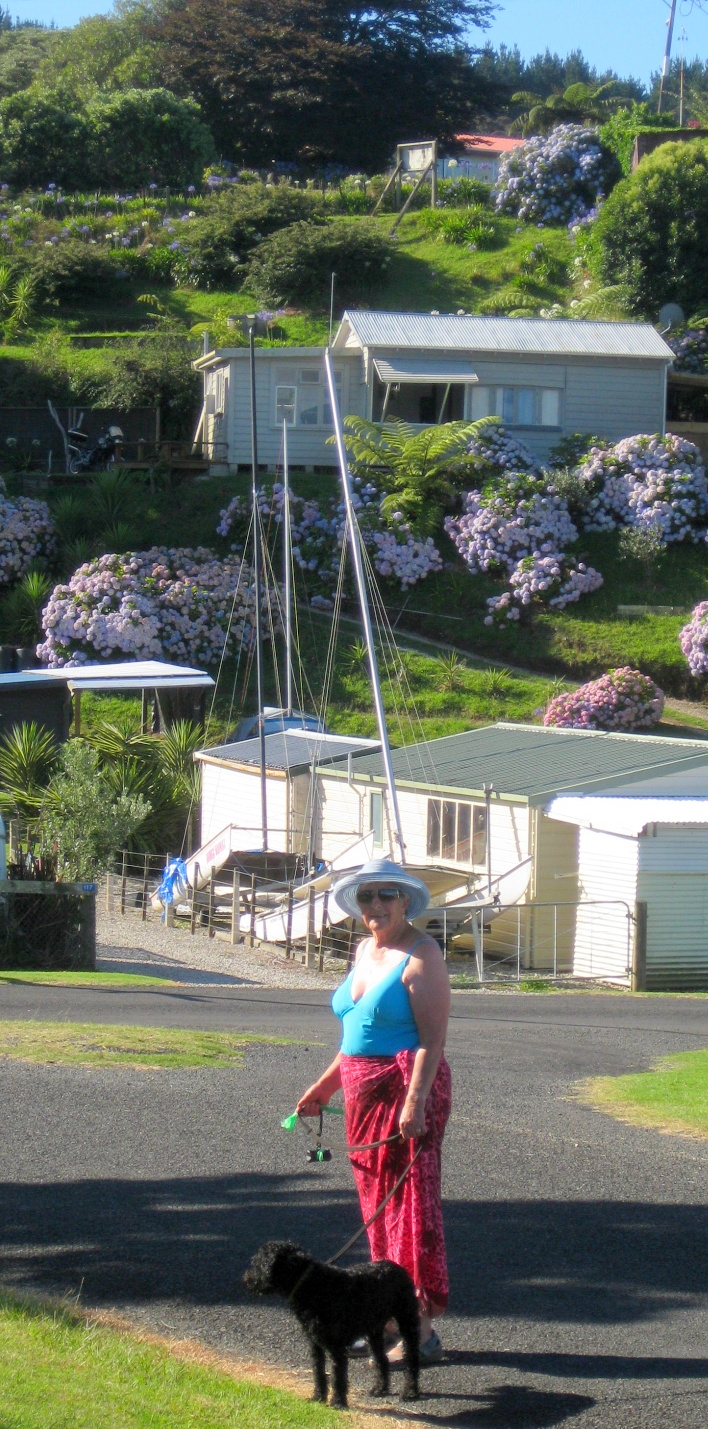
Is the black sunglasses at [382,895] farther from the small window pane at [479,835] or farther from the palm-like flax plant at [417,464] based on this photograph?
the palm-like flax plant at [417,464]

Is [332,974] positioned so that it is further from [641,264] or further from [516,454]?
[641,264]

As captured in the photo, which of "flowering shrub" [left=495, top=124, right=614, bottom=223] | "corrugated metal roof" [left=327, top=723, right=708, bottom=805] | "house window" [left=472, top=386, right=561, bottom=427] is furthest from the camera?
"flowering shrub" [left=495, top=124, right=614, bottom=223]

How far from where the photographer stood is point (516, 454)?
3250 cm

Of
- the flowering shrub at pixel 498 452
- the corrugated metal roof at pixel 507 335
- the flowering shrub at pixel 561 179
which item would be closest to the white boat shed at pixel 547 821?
the flowering shrub at pixel 498 452

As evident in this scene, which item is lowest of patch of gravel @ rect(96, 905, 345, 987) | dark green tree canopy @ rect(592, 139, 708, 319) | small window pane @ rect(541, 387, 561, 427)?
patch of gravel @ rect(96, 905, 345, 987)

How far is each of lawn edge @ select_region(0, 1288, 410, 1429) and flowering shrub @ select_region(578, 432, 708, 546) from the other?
2744 centimetres

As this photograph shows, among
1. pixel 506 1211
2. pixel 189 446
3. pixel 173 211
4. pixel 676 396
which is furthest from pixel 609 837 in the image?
pixel 173 211

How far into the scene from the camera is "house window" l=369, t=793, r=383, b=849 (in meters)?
21.7

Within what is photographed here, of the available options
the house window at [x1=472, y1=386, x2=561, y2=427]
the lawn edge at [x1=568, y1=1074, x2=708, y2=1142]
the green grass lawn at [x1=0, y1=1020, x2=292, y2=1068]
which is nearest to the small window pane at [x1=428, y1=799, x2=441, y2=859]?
the green grass lawn at [x1=0, y1=1020, x2=292, y2=1068]

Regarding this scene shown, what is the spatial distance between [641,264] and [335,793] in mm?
26831

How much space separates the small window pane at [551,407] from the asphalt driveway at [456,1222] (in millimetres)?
27409

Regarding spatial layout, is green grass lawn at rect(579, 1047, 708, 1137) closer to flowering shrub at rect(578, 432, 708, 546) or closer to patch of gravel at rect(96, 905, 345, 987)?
patch of gravel at rect(96, 905, 345, 987)

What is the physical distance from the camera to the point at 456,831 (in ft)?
67.6

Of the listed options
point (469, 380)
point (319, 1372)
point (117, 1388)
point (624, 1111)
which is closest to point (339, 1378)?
point (319, 1372)
